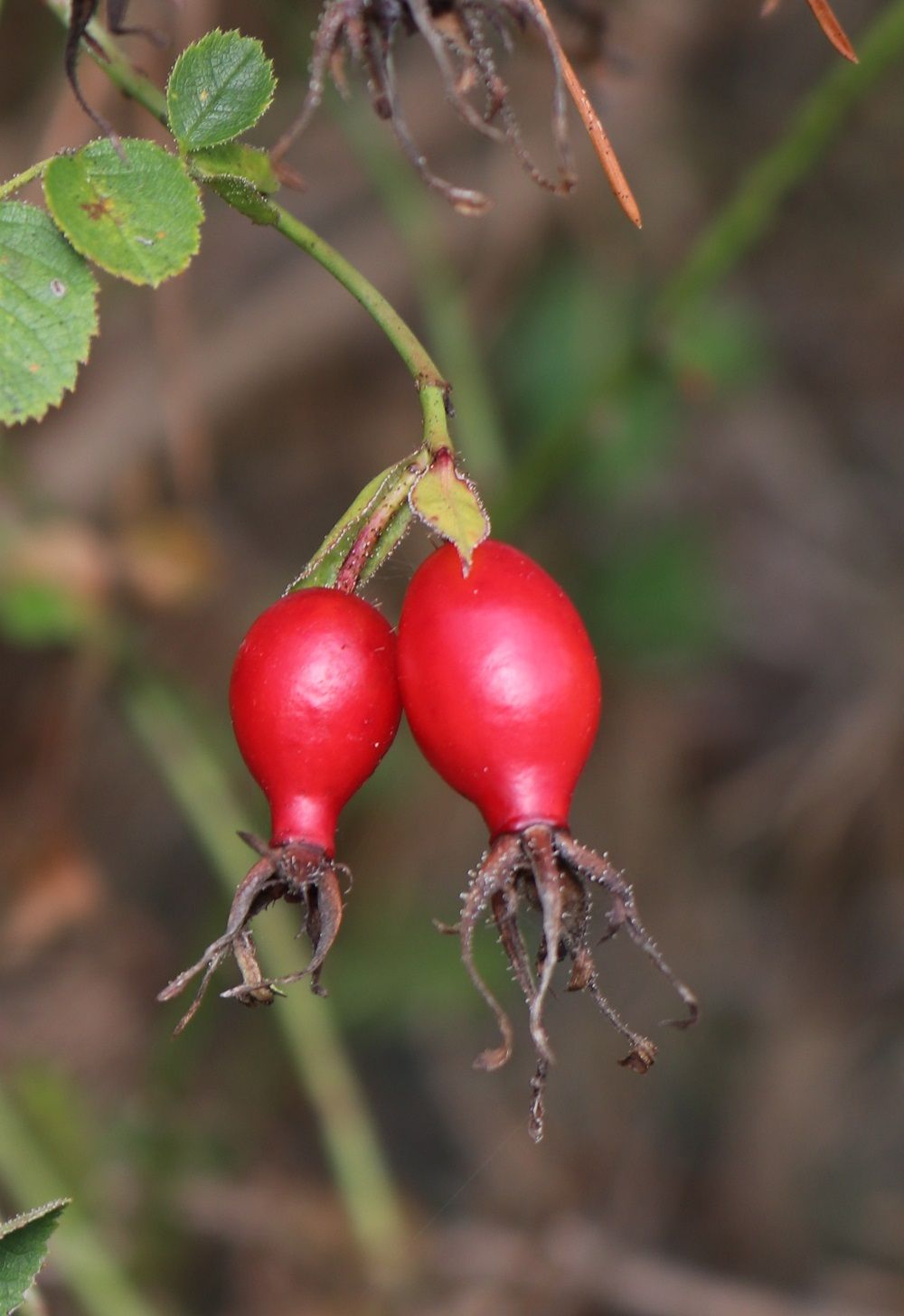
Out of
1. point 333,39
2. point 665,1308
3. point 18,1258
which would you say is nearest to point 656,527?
point 665,1308

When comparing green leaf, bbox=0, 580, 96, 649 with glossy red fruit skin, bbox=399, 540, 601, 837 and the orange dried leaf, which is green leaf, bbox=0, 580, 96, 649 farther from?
the orange dried leaf

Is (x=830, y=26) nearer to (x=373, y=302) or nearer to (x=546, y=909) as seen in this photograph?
(x=373, y=302)

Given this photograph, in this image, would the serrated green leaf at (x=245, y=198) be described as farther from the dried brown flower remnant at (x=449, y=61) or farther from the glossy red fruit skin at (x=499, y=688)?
the glossy red fruit skin at (x=499, y=688)

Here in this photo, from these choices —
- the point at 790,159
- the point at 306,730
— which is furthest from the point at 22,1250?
the point at 790,159

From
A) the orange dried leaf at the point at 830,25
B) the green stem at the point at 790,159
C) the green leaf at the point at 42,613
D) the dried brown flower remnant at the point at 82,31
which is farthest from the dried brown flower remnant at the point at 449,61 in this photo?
the green leaf at the point at 42,613

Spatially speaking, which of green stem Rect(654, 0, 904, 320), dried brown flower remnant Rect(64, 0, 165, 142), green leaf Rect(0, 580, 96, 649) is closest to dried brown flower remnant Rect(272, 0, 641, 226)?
dried brown flower remnant Rect(64, 0, 165, 142)

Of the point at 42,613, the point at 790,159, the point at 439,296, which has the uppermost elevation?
the point at 439,296
